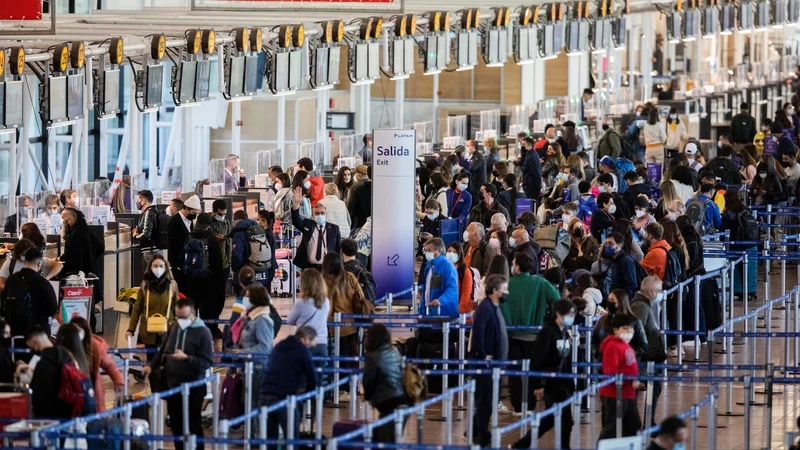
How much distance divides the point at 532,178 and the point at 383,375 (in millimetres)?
13555

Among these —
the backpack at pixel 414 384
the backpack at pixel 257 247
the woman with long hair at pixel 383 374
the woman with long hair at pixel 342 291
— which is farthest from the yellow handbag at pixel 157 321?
the backpack at pixel 257 247

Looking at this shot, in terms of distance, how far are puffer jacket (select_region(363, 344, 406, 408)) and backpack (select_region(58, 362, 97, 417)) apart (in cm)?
177

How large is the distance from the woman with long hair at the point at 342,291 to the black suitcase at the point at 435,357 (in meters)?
0.56

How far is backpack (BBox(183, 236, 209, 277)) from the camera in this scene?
16.6 metres

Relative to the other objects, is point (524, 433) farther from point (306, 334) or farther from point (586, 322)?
point (306, 334)

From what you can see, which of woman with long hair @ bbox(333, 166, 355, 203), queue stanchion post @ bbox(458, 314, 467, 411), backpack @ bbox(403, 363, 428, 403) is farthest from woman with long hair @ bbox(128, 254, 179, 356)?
woman with long hair @ bbox(333, 166, 355, 203)

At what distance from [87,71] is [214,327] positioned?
3536mm

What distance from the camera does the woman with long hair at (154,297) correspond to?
13.9 meters

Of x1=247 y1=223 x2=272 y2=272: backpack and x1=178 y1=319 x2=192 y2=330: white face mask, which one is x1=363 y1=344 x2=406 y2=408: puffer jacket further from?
x1=247 y1=223 x2=272 y2=272: backpack

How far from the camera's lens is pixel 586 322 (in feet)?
47.6

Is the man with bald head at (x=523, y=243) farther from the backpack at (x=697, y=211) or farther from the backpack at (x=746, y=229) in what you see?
the backpack at (x=746, y=229)

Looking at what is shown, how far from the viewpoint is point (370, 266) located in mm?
18469

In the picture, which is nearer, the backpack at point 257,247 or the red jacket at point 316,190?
the backpack at point 257,247

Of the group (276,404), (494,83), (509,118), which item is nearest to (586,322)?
(276,404)
